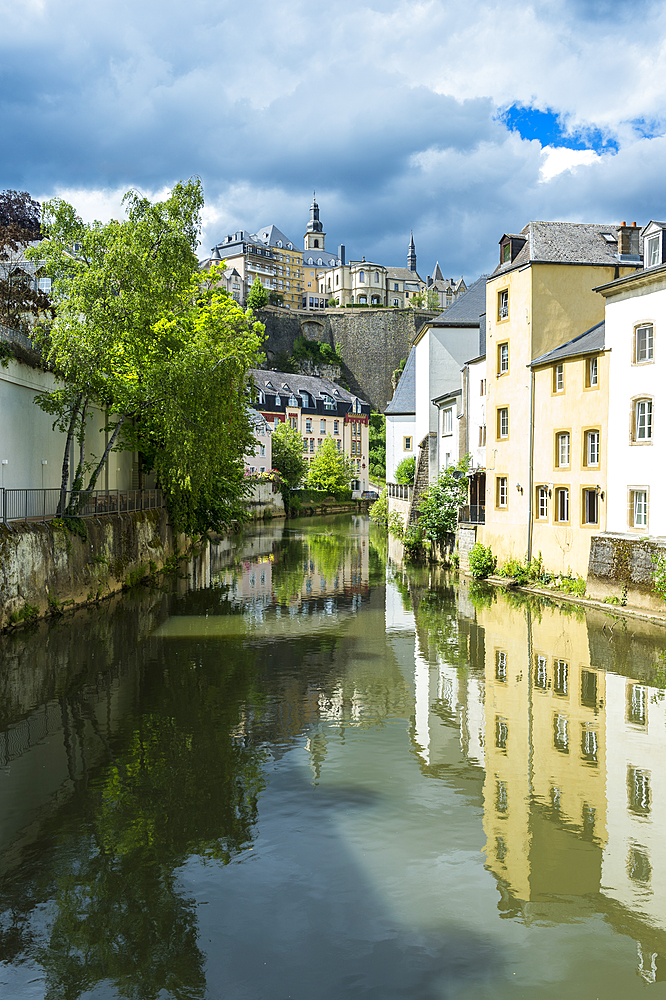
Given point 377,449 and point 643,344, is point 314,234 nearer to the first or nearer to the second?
point 377,449

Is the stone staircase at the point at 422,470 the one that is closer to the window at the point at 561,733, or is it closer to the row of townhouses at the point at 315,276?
the window at the point at 561,733

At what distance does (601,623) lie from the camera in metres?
20.8

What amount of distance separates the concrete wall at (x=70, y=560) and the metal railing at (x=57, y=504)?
41 centimetres

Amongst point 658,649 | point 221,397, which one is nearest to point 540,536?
point 658,649

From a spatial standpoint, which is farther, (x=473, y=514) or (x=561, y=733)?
(x=473, y=514)

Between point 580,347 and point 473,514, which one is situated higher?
point 580,347

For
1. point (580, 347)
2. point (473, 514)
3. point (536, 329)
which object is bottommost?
point (473, 514)

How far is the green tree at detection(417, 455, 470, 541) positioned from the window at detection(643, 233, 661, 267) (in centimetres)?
1275

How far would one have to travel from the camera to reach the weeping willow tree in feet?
66.6

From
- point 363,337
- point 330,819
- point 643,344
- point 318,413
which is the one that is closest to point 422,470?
point 643,344

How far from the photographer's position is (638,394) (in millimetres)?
22609

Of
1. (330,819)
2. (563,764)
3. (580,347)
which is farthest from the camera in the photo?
(580,347)

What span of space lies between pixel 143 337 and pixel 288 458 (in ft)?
178

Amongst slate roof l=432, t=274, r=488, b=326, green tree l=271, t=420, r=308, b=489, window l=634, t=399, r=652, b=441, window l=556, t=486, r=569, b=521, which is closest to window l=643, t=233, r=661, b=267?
window l=634, t=399, r=652, b=441
